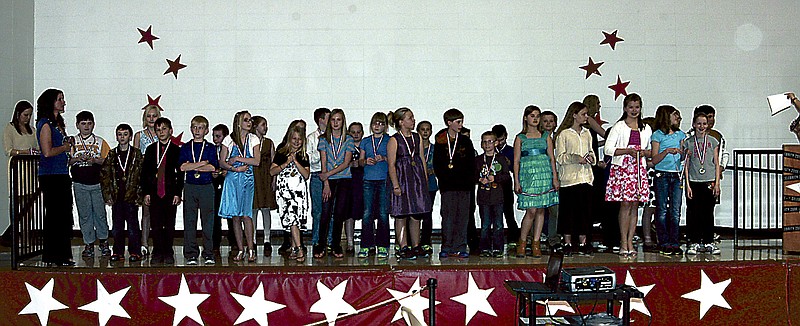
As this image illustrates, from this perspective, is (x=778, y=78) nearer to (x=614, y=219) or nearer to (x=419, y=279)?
(x=614, y=219)

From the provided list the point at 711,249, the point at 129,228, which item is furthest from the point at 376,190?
the point at 711,249

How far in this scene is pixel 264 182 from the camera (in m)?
8.80

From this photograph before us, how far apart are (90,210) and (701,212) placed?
19.2 ft

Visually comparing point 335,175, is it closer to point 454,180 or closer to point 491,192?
point 454,180

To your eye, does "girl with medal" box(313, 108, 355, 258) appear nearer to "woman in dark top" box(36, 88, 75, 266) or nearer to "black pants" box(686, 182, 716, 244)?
"woman in dark top" box(36, 88, 75, 266)

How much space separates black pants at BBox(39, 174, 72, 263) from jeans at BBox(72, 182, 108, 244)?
1.68 ft

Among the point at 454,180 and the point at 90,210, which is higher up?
the point at 454,180

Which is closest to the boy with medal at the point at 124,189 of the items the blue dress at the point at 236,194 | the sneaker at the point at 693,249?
the blue dress at the point at 236,194

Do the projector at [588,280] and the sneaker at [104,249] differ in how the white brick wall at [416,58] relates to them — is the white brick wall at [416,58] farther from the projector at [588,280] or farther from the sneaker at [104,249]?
the projector at [588,280]

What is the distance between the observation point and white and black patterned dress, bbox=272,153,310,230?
8.03 m

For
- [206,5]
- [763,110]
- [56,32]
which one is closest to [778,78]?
[763,110]

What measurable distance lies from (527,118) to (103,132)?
18.8 ft

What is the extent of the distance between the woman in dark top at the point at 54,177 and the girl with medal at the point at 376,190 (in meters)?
2.64

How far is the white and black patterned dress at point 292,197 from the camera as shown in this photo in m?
8.03
